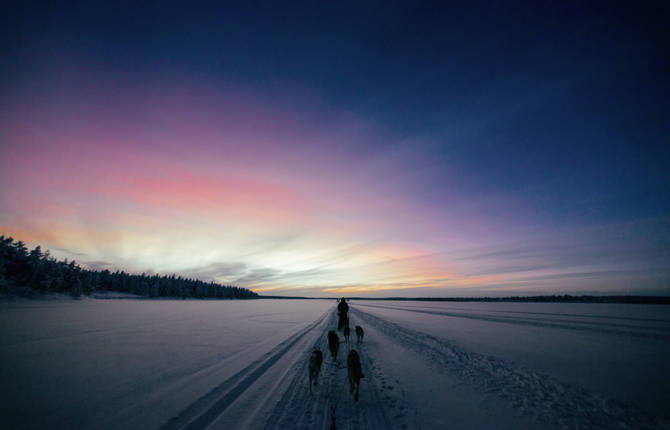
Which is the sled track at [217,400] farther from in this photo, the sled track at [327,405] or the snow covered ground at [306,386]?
the sled track at [327,405]

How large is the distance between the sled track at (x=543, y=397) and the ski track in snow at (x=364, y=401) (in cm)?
2

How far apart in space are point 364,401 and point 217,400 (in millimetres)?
3608

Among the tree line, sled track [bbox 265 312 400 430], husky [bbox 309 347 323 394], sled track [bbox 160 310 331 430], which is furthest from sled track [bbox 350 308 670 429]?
the tree line

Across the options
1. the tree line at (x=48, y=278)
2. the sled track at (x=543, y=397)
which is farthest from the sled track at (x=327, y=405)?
the tree line at (x=48, y=278)

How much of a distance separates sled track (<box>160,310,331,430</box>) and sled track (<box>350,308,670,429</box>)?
6859 mm

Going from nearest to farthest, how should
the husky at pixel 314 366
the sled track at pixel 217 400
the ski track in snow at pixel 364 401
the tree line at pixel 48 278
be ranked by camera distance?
the sled track at pixel 217 400 < the ski track in snow at pixel 364 401 < the husky at pixel 314 366 < the tree line at pixel 48 278

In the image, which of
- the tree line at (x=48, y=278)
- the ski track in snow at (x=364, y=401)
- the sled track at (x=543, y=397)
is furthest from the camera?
the tree line at (x=48, y=278)

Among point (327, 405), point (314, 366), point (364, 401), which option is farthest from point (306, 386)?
point (364, 401)

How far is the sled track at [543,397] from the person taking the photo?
564 centimetres

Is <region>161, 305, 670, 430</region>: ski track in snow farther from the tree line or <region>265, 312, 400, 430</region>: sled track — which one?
the tree line

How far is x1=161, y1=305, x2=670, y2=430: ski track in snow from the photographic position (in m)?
5.12

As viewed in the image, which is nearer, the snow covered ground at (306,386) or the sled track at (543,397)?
the snow covered ground at (306,386)

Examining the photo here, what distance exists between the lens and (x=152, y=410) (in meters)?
5.49

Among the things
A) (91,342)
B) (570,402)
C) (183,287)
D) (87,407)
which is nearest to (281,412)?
(87,407)
